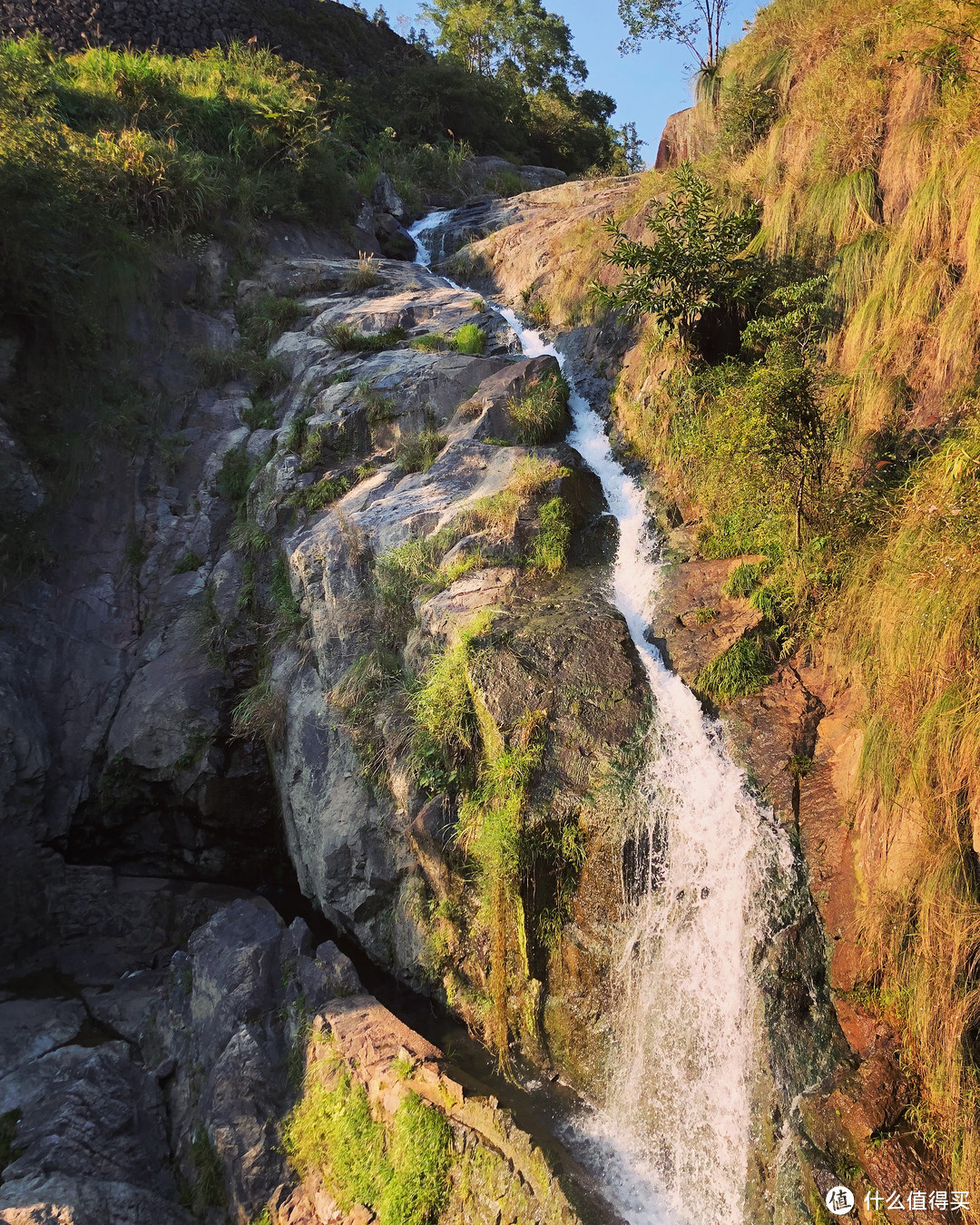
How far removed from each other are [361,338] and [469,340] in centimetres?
186

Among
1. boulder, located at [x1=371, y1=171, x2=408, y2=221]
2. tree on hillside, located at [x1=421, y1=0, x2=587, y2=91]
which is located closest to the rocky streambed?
boulder, located at [x1=371, y1=171, x2=408, y2=221]

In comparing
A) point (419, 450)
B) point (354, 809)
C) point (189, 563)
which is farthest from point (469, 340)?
point (354, 809)

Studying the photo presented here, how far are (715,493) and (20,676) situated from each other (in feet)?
27.1

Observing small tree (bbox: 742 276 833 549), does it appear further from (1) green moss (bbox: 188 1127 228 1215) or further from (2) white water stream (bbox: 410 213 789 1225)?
(1) green moss (bbox: 188 1127 228 1215)

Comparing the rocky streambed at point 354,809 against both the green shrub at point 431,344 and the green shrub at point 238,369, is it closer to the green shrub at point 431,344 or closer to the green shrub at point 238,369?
the green shrub at point 431,344

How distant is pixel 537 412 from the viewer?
31.1 feet

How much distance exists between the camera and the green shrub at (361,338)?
1181 cm

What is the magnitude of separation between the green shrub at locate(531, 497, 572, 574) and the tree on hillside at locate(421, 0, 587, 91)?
27727 millimetres

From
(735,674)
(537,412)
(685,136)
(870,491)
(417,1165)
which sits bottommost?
(417,1165)

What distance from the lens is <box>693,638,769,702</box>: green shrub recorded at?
637 centimetres

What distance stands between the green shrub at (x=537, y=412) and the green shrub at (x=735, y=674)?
424 centimetres

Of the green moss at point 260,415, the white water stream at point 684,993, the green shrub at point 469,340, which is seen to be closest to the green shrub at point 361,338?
the green shrub at point 469,340

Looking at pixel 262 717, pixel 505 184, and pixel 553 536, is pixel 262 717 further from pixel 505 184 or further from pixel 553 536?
pixel 505 184

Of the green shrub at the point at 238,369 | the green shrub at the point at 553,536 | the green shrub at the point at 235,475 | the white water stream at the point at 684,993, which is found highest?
the green shrub at the point at 238,369
